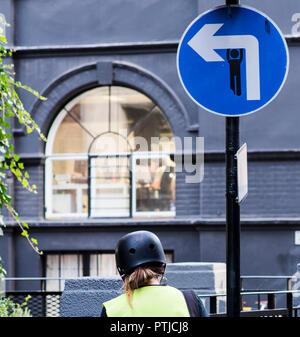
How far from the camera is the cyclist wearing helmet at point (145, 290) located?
2.97 m

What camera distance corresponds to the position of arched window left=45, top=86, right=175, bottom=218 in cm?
1305

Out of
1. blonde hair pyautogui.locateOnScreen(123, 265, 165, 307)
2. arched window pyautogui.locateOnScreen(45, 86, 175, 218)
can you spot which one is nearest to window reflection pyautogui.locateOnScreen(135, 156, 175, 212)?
arched window pyautogui.locateOnScreen(45, 86, 175, 218)

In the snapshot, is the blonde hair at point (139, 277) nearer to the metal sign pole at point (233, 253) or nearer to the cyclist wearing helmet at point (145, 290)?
the cyclist wearing helmet at point (145, 290)

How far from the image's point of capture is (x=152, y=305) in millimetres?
2980

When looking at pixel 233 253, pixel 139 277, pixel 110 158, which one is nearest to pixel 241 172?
pixel 233 253

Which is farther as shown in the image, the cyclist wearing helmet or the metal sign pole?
the metal sign pole

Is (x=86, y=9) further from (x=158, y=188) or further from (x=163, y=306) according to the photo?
(x=163, y=306)

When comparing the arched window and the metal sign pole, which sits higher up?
the arched window

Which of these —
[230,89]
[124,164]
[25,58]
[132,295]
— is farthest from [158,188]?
[132,295]

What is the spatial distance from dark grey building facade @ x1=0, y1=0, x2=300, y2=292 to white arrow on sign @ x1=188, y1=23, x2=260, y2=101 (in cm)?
811

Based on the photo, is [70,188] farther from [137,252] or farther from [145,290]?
[145,290]

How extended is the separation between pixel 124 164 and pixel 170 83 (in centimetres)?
181

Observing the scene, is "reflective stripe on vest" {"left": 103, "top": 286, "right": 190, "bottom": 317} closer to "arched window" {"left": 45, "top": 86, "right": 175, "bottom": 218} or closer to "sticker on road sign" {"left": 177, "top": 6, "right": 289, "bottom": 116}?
"sticker on road sign" {"left": 177, "top": 6, "right": 289, "bottom": 116}

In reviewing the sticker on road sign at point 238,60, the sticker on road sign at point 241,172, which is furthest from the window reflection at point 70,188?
the sticker on road sign at point 241,172
